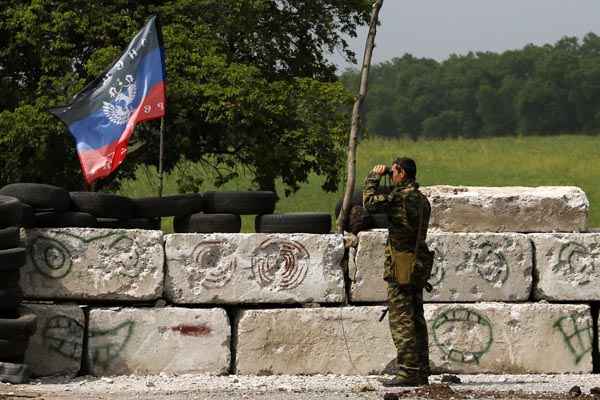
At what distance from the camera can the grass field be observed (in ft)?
165

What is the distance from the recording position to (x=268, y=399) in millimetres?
9516

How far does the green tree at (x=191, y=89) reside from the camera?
28.7m

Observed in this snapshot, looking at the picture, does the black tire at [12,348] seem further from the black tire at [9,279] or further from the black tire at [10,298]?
the black tire at [9,279]

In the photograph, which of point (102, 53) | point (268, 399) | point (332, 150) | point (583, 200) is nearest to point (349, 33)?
point (332, 150)

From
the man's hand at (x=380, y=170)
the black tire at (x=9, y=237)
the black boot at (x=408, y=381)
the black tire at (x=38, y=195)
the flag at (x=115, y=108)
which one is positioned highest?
the flag at (x=115, y=108)

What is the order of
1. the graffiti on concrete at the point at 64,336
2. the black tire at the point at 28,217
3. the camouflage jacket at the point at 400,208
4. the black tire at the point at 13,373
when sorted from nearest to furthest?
1. the camouflage jacket at the point at 400,208
2. the black tire at the point at 13,373
3. the black tire at the point at 28,217
4. the graffiti on concrete at the point at 64,336

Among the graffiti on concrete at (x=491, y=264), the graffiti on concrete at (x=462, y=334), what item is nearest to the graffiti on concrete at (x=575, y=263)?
the graffiti on concrete at (x=491, y=264)

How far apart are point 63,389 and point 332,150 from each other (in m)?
19.5

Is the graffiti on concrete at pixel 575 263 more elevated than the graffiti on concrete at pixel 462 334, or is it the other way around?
the graffiti on concrete at pixel 575 263

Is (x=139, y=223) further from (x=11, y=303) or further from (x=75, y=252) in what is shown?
(x=11, y=303)

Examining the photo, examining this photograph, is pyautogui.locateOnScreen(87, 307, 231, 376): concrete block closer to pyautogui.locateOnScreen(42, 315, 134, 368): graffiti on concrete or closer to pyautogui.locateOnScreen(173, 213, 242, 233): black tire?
pyautogui.locateOnScreen(42, 315, 134, 368): graffiti on concrete

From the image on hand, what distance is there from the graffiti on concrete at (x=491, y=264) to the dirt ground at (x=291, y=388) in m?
0.89

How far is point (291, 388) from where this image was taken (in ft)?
34.3

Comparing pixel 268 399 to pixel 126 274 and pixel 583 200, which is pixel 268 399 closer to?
pixel 126 274
